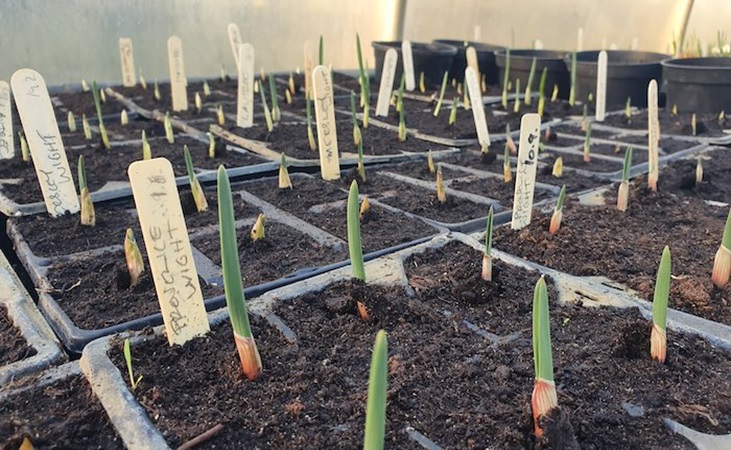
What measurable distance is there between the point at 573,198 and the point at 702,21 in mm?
3366

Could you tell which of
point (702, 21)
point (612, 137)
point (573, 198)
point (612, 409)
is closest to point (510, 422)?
point (612, 409)

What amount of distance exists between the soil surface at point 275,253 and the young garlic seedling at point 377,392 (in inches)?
26.1

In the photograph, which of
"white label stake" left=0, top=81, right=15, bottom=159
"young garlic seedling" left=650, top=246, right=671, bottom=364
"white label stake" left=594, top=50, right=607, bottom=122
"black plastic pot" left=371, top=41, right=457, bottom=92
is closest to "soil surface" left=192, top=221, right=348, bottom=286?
"young garlic seedling" left=650, top=246, right=671, bottom=364

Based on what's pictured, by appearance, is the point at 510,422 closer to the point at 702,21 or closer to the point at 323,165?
the point at 323,165

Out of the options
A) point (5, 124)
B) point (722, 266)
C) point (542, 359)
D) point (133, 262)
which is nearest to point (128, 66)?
point (5, 124)

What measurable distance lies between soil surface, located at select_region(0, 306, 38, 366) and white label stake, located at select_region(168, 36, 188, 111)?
5.10 feet

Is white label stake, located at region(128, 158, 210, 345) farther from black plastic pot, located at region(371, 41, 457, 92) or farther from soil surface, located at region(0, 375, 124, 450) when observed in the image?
black plastic pot, located at region(371, 41, 457, 92)

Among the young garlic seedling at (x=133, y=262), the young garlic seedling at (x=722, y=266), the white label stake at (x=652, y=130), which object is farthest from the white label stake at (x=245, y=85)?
the young garlic seedling at (x=722, y=266)

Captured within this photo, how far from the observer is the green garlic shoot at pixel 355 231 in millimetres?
914

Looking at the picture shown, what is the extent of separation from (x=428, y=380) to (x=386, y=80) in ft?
5.66

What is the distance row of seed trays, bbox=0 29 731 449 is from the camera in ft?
2.57

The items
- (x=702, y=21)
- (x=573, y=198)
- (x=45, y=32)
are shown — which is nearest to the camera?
(x=573, y=198)

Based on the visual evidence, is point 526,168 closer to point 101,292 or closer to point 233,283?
point 233,283

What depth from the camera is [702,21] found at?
14.0 ft
